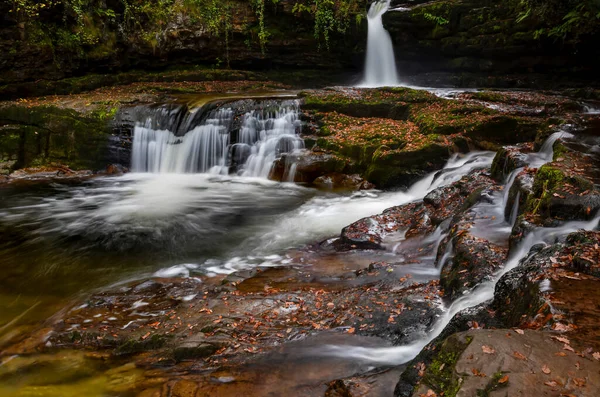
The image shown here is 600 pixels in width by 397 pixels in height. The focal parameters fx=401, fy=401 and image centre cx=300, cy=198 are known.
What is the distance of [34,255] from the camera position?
6961 mm

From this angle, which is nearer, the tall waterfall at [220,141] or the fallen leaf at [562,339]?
the fallen leaf at [562,339]

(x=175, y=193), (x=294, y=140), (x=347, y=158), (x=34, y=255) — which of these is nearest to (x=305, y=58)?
(x=294, y=140)

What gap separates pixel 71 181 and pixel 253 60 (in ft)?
32.0

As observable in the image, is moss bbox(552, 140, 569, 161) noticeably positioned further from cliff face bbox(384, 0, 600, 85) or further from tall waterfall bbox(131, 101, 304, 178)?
cliff face bbox(384, 0, 600, 85)

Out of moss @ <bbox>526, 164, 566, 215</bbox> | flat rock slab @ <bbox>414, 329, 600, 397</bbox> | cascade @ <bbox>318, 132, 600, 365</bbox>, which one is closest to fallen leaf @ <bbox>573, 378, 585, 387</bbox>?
flat rock slab @ <bbox>414, 329, 600, 397</bbox>

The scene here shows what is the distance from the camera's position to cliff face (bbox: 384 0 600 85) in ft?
48.0

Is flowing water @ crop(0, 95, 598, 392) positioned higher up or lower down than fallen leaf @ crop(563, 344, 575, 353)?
lower down

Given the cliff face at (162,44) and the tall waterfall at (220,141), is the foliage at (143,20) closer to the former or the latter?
the cliff face at (162,44)

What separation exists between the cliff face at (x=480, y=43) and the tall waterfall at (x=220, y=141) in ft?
24.6

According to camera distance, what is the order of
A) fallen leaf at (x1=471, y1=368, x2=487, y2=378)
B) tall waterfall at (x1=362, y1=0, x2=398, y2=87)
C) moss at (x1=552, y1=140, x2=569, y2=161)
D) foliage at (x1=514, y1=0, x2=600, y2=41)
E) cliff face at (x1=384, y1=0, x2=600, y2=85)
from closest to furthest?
1. fallen leaf at (x1=471, y1=368, x2=487, y2=378)
2. moss at (x1=552, y1=140, x2=569, y2=161)
3. foliage at (x1=514, y1=0, x2=600, y2=41)
4. cliff face at (x1=384, y1=0, x2=600, y2=85)
5. tall waterfall at (x1=362, y1=0, x2=398, y2=87)

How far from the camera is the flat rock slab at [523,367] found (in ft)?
7.29

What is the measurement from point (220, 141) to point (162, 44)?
23.7ft

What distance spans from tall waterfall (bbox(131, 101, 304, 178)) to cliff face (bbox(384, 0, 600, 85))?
295 inches

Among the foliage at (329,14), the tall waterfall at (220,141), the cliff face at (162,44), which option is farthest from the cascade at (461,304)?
the cliff face at (162,44)
